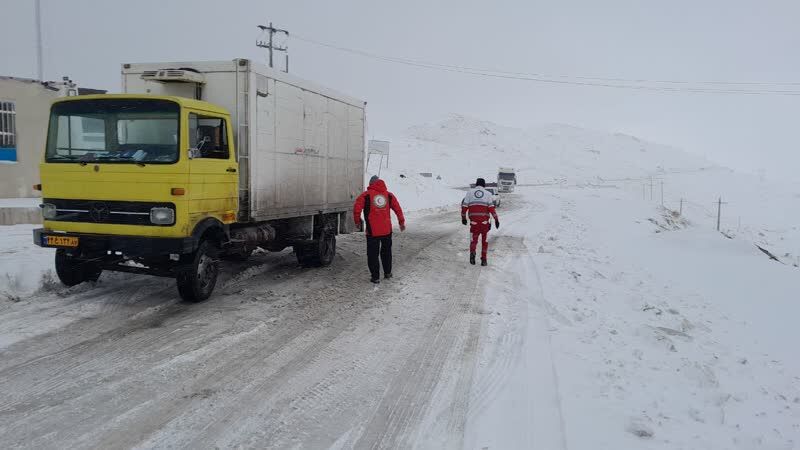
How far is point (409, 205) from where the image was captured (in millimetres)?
30766

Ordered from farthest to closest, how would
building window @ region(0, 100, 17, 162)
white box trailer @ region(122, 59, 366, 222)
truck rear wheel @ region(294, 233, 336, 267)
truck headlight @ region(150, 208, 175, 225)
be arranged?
1. building window @ region(0, 100, 17, 162)
2. truck rear wheel @ region(294, 233, 336, 267)
3. white box trailer @ region(122, 59, 366, 222)
4. truck headlight @ region(150, 208, 175, 225)

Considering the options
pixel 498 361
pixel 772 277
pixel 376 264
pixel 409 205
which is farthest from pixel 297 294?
pixel 409 205

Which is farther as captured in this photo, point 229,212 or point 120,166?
point 229,212

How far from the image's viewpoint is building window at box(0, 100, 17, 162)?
17.0 meters

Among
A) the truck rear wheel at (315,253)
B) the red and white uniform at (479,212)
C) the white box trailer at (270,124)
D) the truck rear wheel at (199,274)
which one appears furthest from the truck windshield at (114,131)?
the red and white uniform at (479,212)

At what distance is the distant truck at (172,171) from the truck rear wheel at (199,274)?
0.02 meters

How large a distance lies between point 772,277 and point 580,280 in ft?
17.8

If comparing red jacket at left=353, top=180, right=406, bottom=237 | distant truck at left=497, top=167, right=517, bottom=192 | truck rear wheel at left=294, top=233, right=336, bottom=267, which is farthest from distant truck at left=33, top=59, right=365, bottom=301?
distant truck at left=497, top=167, right=517, bottom=192

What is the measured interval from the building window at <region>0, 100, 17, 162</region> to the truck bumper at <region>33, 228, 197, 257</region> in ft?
41.3

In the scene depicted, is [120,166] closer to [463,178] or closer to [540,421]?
[540,421]

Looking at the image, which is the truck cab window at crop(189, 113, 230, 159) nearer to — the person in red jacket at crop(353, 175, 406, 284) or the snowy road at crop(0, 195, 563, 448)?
the snowy road at crop(0, 195, 563, 448)

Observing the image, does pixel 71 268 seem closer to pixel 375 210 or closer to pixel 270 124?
pixel 270 124

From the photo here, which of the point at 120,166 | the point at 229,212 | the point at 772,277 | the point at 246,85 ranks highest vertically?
the point at 246,85

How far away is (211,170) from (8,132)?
543 inches
